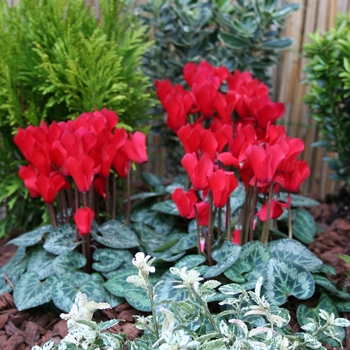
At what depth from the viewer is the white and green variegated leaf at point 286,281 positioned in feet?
5.45

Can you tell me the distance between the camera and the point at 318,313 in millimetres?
1715

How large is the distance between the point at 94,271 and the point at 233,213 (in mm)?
706

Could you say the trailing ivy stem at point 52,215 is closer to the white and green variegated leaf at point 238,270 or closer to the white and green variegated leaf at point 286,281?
the white and green variegated leaf at point 238,270

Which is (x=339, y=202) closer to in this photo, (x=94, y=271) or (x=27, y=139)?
(x=94, y=271)

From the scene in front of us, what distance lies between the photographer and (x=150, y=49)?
310 centimetres

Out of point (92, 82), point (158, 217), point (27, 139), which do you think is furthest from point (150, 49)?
point (27, 139)

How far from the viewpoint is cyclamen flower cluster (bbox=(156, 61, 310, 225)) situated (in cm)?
164

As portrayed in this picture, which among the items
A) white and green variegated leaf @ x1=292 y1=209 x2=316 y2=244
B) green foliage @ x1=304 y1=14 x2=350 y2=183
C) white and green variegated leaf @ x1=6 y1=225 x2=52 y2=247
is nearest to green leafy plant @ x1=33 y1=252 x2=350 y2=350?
white and green variegated leaf @ x1=6 y1=225 x2=52 y2=247

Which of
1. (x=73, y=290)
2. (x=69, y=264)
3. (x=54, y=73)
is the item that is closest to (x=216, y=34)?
(x=54, y=73)

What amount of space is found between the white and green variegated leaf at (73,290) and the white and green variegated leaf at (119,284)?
0.04 meters

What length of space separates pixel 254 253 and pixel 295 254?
0.18 meters

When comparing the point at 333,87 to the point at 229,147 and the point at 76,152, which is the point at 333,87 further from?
the point at 76,152

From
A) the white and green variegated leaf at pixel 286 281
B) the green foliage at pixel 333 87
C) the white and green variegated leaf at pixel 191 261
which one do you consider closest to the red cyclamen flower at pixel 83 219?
the white and green variegated leaf at pixel 191 261

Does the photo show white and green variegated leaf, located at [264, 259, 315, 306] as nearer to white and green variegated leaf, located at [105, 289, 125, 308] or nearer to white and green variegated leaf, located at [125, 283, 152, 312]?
white and green variegated leaf, located at [125, 283, 152, 312]
